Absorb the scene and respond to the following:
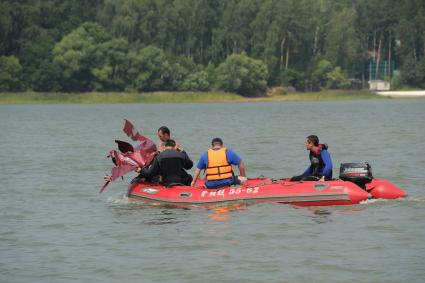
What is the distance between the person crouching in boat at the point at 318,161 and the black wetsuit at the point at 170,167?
7.98ft

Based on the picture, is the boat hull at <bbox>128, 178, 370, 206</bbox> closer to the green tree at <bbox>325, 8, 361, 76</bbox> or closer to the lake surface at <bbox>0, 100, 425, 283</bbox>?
the lake surface at <bbox>0, 100, 425, 283</bbox>

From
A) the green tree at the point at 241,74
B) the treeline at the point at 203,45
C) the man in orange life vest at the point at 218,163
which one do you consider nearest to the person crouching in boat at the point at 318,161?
the man in orange life vest at the point at 218,163

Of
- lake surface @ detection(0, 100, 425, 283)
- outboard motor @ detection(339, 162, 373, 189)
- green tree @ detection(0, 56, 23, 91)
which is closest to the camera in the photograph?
lake surface @ detection(0, 100, 425, 283)

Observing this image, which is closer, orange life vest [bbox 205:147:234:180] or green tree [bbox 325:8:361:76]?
orange life vest [bbox 205:147:234:180]

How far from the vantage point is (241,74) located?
120 metres

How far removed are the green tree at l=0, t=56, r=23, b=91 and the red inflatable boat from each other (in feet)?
314

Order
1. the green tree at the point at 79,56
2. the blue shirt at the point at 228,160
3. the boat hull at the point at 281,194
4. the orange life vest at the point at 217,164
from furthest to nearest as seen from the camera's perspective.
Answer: the green tree at the point at 79,56, the orange life vest at the point at 217,164, the blue shirt at the point at 228,160, the boat hull at the point at 281,194

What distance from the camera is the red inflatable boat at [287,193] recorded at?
2047 centimetres

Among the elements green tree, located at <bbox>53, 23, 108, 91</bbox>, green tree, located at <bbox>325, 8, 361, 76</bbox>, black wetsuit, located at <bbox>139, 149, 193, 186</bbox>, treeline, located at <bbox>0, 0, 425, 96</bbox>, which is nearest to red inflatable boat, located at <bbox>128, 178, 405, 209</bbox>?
black wetsuit, located at <bbox>139, 149, 193, 186</bbox>

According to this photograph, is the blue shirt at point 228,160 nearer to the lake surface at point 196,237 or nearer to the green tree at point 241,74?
the lake surface at point 196,237

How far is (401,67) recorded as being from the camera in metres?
141

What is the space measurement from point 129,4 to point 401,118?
59.8 metres

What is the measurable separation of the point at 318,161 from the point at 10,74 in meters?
97.6

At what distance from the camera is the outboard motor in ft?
68.7
